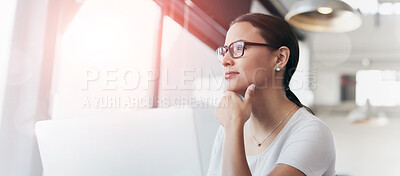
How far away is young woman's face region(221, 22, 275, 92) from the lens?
1.30 metres

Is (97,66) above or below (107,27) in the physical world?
below

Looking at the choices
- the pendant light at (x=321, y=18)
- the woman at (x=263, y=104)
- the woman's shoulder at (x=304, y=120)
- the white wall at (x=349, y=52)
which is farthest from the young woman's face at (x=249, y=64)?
the white wall at (x=349, y=52)

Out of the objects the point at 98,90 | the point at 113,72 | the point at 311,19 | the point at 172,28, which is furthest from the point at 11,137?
the point at 311,19

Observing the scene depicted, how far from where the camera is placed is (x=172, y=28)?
2455 millimetres

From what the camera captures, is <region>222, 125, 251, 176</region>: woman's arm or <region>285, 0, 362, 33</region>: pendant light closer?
<region>222, 125, 251, 176</region>: woman's arm

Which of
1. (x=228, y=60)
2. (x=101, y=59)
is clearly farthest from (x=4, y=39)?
(x=228, y=60)

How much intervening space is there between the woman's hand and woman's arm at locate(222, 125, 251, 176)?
0.08 ft

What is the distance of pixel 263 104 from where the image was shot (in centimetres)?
133

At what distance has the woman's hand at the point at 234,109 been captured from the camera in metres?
1.17

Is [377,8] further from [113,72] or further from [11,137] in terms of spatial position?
[11,137]

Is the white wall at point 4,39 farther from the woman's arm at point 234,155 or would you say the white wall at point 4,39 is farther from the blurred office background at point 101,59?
the woman's arm at point 234,155

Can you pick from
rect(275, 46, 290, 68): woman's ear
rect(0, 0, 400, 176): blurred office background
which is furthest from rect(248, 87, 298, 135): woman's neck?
rect(0, 0, 400, 176): blurred office background

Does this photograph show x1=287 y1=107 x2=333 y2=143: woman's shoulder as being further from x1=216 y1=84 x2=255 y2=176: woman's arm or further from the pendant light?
the pendant light

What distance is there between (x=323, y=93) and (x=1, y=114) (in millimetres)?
8185
